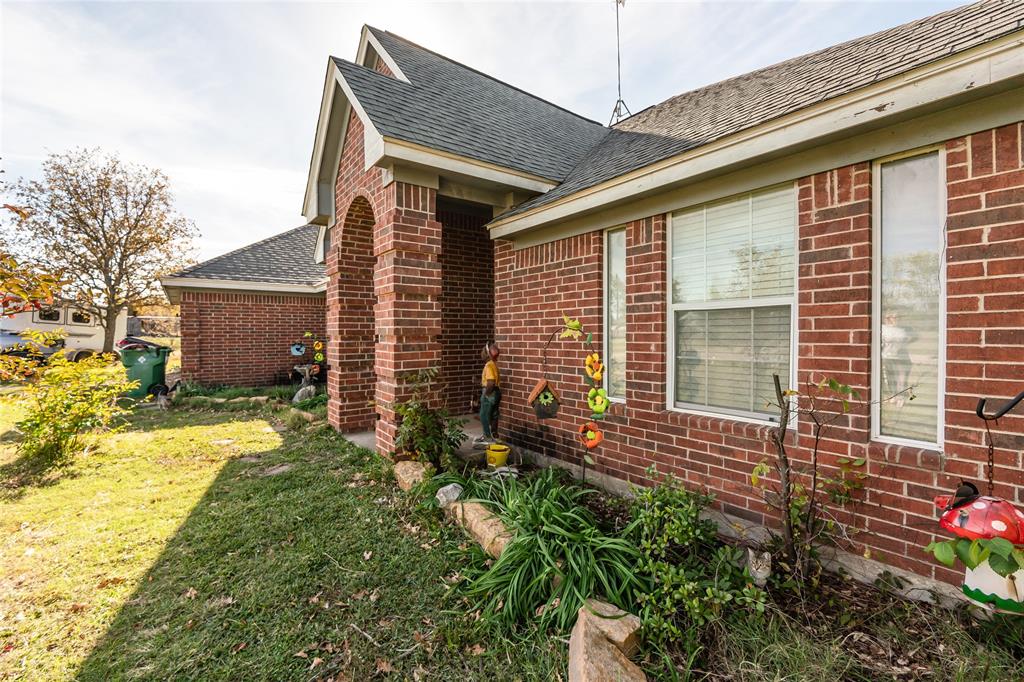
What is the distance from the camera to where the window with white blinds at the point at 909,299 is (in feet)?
8.16

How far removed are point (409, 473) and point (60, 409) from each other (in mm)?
5278

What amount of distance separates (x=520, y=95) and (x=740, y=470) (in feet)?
30.5

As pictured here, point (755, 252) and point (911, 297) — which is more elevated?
point (755, 252)

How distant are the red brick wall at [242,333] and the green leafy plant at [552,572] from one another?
11.6 meters

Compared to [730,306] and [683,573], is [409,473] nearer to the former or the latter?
[683,573]

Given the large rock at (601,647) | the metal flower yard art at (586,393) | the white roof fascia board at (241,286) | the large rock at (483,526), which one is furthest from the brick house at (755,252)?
the white roof fascia board at (241,286)

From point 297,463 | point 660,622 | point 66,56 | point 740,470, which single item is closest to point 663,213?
point 740,470

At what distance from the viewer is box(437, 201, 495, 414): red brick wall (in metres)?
7.23

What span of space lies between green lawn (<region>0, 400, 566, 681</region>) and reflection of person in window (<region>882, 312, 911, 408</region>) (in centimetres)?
269

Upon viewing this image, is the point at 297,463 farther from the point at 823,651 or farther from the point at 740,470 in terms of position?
the point at 823,651

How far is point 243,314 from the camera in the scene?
468 inches

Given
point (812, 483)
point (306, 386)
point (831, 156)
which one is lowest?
point (306, 386)

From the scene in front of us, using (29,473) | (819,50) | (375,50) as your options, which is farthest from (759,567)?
(375,50)

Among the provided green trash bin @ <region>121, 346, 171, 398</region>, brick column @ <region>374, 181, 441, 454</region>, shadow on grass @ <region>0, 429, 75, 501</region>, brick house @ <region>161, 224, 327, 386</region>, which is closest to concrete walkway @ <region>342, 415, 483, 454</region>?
brick column @ <region>374, 181, 441, 454</region>
